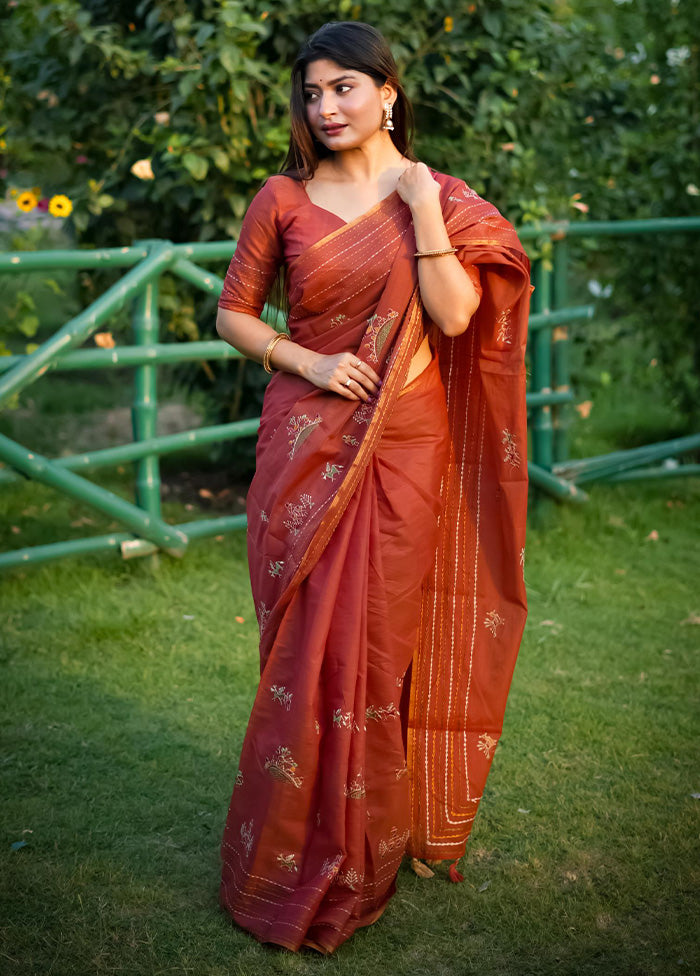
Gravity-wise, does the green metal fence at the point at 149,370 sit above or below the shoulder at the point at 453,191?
below

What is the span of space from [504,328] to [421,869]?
1265mm

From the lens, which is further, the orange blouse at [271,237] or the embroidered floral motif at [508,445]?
the embroidered floral motif at [508,445]

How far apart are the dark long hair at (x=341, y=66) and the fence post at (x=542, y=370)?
2567mm

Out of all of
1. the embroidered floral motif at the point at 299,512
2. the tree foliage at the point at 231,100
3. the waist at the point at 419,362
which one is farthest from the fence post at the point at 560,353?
the embroidered floral motif at the point at 299,512

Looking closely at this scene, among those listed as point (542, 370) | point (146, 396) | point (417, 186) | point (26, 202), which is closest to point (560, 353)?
point (542, 370)

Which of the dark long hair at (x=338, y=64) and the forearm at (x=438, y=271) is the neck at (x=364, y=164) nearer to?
the dark long hair at (x=338, y=64)

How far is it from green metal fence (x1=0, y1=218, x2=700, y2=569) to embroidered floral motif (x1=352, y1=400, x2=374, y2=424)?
148cm

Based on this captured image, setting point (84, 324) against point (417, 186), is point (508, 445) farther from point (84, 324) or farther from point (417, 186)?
point (84, 324)

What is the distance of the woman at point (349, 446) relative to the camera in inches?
86.2

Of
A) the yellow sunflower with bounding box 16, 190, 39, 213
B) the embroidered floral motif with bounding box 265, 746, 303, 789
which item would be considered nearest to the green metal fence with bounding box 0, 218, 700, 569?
the yellow sunflower with bounding box 16, 190, 39, 213

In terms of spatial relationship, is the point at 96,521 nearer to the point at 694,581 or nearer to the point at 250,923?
the point at 694,581

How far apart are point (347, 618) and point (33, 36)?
3.86 metres

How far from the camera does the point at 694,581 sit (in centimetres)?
448

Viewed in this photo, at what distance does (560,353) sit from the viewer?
16.4 ft
